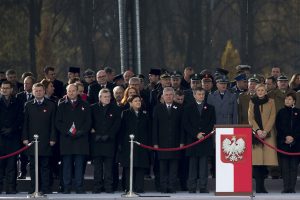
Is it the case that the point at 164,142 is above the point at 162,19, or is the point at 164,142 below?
below

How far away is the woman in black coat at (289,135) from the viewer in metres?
25.4

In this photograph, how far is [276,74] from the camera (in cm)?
2967

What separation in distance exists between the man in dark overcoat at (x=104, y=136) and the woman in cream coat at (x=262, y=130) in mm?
2624

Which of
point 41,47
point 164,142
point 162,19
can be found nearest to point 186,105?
point 164,142

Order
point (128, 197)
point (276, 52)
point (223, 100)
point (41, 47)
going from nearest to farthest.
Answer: point (128, 197)
point (223, 100)
point (41, 47)
point (276, 52)

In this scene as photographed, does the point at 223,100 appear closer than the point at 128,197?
No

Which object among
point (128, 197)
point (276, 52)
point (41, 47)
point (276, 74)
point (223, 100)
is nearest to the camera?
point (128, 197)

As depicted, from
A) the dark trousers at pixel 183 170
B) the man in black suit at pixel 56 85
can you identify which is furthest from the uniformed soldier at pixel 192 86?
the man in black suit at pixel 56 85

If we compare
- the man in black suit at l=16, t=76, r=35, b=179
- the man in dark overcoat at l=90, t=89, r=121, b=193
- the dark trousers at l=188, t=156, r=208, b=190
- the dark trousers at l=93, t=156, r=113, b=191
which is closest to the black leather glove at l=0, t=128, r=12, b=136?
the man in black suit at l=16, t=76, r=35, b=179

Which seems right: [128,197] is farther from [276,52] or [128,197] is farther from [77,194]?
[276,52]

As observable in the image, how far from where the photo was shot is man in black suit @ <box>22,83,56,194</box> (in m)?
25.1

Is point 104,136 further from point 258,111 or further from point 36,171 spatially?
point 258,111

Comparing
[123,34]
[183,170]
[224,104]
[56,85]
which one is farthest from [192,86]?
[123,34]

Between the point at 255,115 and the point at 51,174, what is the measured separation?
4065 mm
